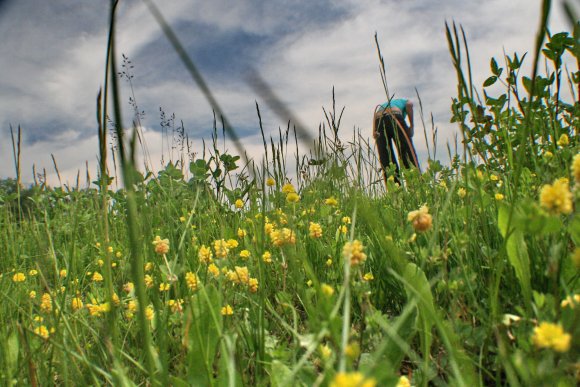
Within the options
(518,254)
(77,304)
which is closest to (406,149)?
(518,254)

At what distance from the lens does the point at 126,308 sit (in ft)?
5.49

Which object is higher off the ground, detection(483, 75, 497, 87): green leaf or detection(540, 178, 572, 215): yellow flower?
detection(483, 75, 497, 87): green leaf

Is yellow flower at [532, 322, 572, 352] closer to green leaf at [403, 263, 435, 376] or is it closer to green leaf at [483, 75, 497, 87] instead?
green leaf at [403, 263, 435, 376]

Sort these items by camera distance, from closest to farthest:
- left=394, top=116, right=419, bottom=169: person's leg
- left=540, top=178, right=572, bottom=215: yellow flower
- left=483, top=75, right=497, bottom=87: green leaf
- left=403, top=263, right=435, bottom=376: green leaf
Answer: left=540, top=178, right=572, bottom=215: yellow flower, left=403, top=263, right=435, bottom=376: green leaf, left=394, top=116, right=419, bottom=169: person's leg, left=483, top=75, right=497, bottom=87: green leaf

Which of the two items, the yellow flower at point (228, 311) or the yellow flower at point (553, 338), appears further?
the yellow flower at point (228, 311)

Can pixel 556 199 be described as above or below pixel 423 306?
above

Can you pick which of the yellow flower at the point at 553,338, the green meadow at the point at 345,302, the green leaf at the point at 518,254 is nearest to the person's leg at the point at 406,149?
the green meadow at the point at 345,302

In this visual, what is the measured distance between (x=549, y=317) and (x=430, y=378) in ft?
0.89

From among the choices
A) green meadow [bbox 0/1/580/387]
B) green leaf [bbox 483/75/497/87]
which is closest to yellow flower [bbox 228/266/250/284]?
green meadow [bbox 0/1/580/387]

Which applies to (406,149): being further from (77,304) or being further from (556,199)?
(556,199)

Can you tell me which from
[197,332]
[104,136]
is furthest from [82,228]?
[104,136]

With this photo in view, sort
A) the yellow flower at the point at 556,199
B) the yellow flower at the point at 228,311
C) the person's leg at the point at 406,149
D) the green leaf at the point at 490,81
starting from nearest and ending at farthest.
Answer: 1. the yellow flower at the point at 556,199
2. the yellow flower at the point at 228,311
3. the person's leg at the point at 406,149
4. the green leaf at the point at 490,81

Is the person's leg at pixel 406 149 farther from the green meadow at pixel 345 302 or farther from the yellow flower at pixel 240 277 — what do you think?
the yellow flower at pixel 240 277

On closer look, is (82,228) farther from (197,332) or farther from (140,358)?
(197,332)
